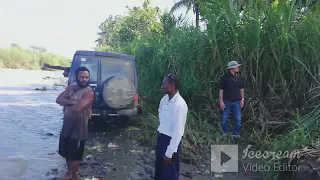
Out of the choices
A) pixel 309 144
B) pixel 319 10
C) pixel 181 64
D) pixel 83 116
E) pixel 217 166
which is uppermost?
pixel 319 10

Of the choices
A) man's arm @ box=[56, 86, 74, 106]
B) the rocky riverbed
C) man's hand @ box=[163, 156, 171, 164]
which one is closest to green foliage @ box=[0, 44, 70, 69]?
the rocky riverbed

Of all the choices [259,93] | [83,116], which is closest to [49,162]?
[83,116]

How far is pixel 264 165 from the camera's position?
16.9ft

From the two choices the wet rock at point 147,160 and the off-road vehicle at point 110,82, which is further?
the off-road vehicle at point 110,82

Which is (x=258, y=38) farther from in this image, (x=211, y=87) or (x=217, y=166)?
(x=217, y=166)

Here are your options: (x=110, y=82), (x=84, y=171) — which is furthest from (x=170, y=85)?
(x=110, y=82)

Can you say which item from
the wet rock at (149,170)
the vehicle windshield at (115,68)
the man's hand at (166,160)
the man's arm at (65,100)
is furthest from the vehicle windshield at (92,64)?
the man's hand at (166,160)

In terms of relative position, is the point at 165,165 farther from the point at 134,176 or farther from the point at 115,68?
the point at 115,68

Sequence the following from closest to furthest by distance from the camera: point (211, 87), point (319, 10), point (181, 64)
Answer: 1. point (319, 10)
2. point (211, 87)
3. point (181, 64)

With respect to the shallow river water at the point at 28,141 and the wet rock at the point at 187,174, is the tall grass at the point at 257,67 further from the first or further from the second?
the shallow river water at the point at 28,141

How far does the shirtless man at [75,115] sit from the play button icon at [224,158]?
238 centimetres

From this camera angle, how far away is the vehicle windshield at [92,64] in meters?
7.26

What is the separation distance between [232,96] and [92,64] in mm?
3185

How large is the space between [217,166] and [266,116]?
6.53 feet
